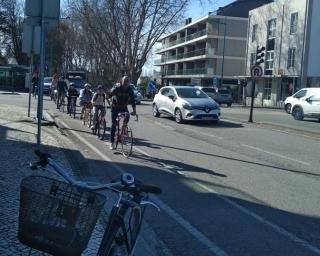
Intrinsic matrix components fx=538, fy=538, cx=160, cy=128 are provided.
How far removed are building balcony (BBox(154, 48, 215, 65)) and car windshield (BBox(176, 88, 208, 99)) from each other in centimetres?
5871

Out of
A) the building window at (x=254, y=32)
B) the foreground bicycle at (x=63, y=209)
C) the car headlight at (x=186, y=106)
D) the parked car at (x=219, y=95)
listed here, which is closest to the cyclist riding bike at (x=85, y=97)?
the car headlight at (x=186, y=106)

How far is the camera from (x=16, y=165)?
8930mm

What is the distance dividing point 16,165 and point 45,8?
3.62 metres

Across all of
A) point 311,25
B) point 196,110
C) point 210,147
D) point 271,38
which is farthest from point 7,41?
point 210,147

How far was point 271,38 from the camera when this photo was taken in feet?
193

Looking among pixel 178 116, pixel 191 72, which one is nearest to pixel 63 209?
pixel 178 116

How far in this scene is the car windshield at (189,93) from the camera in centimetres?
2286

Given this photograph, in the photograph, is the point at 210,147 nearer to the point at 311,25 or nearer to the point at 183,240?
the point at 183,240

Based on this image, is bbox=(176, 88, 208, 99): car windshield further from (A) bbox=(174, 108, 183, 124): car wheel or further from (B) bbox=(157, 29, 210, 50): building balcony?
(B) bbox=(157, 29, 210, 50): building balcony

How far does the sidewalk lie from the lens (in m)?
4.92

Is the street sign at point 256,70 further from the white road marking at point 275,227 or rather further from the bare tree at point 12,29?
the bare tree at point 12,29

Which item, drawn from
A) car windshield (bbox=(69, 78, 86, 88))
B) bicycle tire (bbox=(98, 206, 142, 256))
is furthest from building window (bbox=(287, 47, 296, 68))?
bicycle tire (bbox=(98, 206, 142, 256))

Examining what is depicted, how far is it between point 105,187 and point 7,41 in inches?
3339

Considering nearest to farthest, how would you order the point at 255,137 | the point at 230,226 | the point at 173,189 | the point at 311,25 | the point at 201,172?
1. the point at 230,226
2. the point at 173,189
3. the point at 201,172
4. the point at 255,137
5. the point at 311,25
